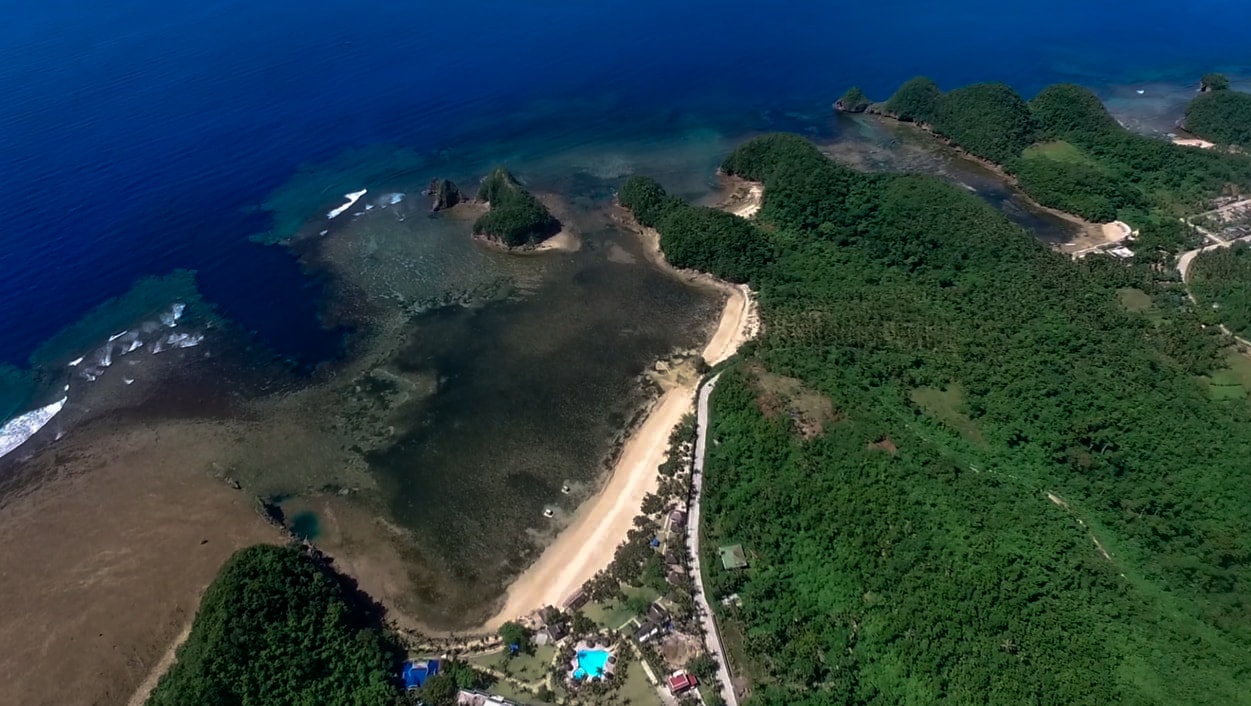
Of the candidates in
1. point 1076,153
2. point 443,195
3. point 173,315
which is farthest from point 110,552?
point 1076,153

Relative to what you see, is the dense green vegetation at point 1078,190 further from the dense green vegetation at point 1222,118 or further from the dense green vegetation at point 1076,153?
the dense green vegetation at point 1222,118

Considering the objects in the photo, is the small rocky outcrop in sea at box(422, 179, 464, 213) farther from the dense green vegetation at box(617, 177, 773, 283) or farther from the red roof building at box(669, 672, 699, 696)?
the red roof building at box(669, 672, 699, 696)

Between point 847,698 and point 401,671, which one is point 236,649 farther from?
point 847,698

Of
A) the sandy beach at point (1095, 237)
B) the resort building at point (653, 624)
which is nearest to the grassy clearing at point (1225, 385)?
the sandy beach at point (1095, 237)

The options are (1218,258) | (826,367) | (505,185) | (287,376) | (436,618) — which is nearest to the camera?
(436,618)

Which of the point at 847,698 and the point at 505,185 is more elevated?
the point at 505,185

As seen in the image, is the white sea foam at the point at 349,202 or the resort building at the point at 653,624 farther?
the white sea foam at the point at 349,202

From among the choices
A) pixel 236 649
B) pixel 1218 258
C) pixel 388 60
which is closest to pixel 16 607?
pixel 236 649
